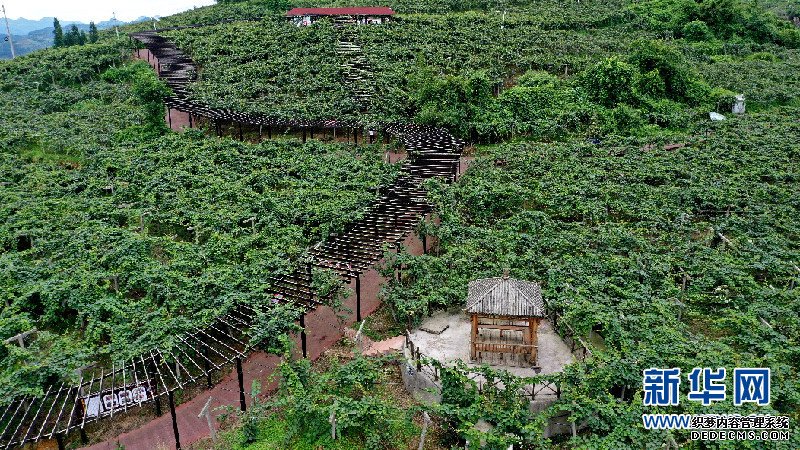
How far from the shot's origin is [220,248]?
24.7 m

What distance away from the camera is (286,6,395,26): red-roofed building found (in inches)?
2621

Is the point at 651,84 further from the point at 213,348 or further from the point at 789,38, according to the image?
the point at 213,348

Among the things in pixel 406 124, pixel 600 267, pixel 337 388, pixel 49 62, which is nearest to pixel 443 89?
pixel 406 124

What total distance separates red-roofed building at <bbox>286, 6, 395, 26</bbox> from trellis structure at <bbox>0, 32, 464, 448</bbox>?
3542cm

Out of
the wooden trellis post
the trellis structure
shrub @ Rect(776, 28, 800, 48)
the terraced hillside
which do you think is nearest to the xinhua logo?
the terraced hillside

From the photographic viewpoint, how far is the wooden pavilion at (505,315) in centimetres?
1866

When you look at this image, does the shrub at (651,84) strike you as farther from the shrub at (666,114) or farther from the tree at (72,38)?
the tree at (72,38)

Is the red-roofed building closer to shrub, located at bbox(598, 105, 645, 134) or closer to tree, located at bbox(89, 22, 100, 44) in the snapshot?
tree, located at bbox(89, 22, 100, 44)

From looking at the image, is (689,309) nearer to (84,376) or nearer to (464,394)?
(464,394)

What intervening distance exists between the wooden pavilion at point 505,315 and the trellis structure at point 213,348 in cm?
575

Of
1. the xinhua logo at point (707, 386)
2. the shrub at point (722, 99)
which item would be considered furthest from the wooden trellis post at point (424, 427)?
the shrub at point (722, 99)

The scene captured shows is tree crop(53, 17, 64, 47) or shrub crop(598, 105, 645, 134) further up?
tree crop(53, 17, 64, 47)

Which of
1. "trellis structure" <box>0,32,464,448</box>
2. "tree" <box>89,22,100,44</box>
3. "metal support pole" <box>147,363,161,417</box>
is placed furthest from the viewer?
"tree" <box>89,22,100,44</box>

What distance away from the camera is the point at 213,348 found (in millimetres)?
20391
